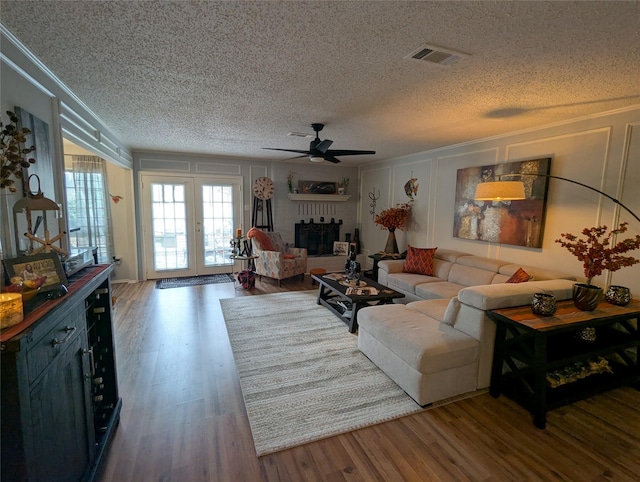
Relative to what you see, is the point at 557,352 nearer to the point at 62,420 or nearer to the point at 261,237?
the point at 62,420

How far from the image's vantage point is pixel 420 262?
15.5 feet

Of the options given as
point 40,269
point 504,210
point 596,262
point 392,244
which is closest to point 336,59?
point 40,269

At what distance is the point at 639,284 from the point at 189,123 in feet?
16.0

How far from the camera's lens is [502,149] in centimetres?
407

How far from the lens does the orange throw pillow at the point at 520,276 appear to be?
333 cm

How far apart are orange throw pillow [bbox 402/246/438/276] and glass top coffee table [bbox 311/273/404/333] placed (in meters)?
0.94

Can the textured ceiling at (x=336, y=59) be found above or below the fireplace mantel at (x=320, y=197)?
above

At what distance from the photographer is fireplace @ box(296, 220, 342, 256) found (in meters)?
6.84

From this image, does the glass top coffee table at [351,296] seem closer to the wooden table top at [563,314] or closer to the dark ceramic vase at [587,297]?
the wooden table top at [563,314]

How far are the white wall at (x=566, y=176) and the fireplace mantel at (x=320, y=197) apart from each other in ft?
7.15

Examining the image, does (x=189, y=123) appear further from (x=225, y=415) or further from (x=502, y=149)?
(x=502, y=149)

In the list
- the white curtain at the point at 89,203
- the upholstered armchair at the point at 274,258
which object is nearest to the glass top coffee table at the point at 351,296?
the upholstered armchair at the point at 274,258

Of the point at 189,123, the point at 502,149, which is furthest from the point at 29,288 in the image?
the point at 502,149

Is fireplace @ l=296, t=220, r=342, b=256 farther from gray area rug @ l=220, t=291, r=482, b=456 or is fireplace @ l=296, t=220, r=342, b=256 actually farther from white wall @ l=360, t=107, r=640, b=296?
gray area rug @ l=220, t=291, r=482, b=456
